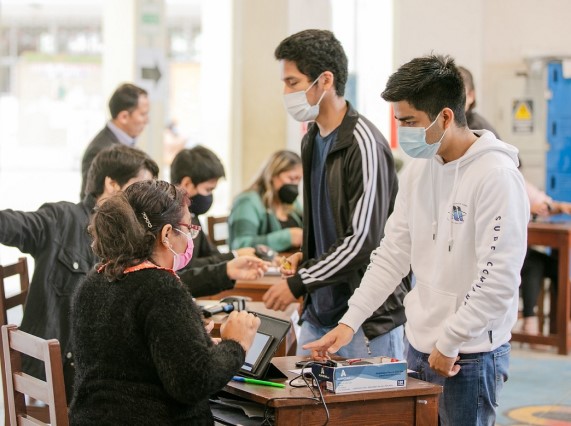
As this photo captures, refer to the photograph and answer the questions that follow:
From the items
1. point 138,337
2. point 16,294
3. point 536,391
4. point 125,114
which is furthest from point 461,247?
point 125,114

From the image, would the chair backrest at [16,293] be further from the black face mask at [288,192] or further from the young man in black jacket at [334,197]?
the black face mask at [288,192]

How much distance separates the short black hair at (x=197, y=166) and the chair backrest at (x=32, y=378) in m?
1.86

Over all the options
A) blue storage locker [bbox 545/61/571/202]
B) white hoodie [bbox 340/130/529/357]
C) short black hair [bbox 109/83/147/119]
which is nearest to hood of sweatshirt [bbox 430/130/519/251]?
white hoodie [bbox 340/130/529/357]

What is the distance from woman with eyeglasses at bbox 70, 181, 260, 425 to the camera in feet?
7.97

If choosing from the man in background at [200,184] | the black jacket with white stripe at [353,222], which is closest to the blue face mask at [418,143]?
the black jacket with white stripe at [353,222]

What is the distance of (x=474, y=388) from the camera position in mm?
2779

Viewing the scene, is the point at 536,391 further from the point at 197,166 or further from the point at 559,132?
the point at 559,132

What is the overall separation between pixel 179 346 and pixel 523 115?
8749 mm

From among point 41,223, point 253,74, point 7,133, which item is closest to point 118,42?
point 253,74

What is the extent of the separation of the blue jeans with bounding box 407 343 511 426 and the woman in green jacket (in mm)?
3227

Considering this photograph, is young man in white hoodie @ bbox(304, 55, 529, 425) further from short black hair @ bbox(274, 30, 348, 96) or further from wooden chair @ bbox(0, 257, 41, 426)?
wooden chair @ bbox(0, 257, 41, 426)

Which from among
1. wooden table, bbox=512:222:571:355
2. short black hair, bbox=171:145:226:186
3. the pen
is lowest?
wooden table, bbox=512:222:571:355

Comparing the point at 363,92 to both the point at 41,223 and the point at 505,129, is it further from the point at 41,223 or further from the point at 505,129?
the point at 41,223

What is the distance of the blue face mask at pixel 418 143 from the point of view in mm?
2816
